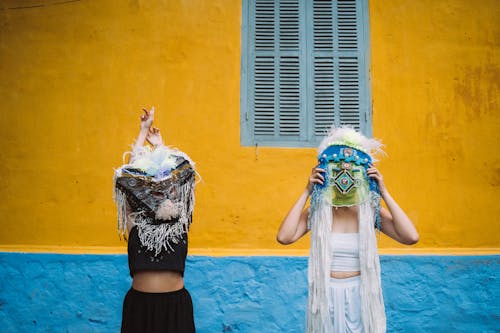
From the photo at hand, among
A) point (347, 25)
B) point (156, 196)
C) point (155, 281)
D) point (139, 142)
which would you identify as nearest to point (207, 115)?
point (139, 142)

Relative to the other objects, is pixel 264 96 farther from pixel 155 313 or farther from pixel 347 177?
pixel 155 313

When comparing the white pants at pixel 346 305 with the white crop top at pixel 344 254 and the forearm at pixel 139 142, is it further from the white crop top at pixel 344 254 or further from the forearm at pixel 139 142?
the forearm at pixel 139 142

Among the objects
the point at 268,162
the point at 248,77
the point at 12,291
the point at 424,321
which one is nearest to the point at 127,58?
the point at 248,77

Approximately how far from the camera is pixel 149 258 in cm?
291

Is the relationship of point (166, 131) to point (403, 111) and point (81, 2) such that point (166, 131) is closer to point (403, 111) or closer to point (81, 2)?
point (81, 2)

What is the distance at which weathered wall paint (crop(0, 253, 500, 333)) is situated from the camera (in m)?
4.43

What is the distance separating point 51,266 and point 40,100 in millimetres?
1507

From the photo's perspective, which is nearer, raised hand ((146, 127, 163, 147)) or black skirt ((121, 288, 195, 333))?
black skirt ((121, 288, 195, 333))

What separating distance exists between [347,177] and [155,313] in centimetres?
134

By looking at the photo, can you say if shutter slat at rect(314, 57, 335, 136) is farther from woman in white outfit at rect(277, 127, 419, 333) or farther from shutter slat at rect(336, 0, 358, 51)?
woman in white outfit at rect(277, 127, 419, 333)

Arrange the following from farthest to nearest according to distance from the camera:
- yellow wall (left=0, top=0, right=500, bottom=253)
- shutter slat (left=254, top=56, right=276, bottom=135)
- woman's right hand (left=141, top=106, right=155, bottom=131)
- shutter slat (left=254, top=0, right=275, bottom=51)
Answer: shutter slat (left=254, top=0, right=275, bottom=51), shutter slat (left=254, top=56, right=276, bottom=135), yellow wall (left=0, top=0, right=500, bottom=253), woman's right hand (left=141, top=106, right=155, bottom=131)

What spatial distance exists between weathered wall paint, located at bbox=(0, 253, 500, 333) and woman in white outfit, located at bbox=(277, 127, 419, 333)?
1.42 m

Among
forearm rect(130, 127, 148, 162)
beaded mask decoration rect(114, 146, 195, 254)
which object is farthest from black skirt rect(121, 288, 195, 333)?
forearm rect(130, 127, 148, 162)

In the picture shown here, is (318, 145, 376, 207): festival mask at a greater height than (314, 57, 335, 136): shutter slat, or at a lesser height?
lesser
